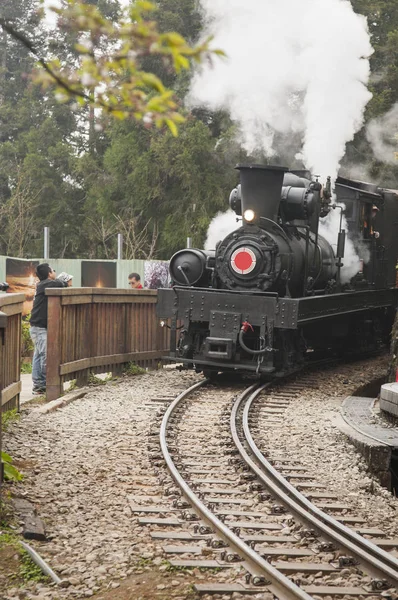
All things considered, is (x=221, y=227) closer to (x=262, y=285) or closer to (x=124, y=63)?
(x=262, y=285)

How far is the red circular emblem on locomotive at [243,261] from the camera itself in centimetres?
1262

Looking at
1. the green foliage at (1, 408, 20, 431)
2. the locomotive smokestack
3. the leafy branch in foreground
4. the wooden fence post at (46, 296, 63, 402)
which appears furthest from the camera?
the locomotive smokestack

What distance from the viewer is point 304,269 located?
1319cm

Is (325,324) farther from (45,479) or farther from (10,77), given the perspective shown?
(10,77)

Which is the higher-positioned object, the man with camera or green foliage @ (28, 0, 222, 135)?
green foliage @ (28, 0, 222, 135)

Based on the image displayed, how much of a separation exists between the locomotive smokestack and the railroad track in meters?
4.31

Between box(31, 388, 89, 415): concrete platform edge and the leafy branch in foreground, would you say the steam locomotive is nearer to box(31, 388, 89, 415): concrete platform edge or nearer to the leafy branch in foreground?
box(31, 388, 89, 415): concrete platform edge

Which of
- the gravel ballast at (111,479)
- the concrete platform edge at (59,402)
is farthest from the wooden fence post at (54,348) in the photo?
the gravel ballast at (111,479)

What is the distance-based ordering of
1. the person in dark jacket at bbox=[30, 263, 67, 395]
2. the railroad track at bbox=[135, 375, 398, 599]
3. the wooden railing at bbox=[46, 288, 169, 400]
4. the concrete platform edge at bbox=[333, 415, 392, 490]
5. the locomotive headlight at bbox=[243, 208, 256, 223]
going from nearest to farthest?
the railroad track at bbox=[135, 375, 398, 599]
the concrete platform edge at bbox=[333, 415, 392, 490]
the wooden railing at bbox=[46, 288, 169, 400]
the person in dark jacket at bbox=[30, 263, 67, 395]
the locomotive headlight at bbox=[243, 208, 256, 223]

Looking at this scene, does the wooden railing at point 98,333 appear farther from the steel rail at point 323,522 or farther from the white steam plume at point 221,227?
Answer: the steel rail at point 323,522

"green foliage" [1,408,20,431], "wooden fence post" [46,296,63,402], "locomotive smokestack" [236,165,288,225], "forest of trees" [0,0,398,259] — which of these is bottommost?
"green foliage" [1,408,20,431]

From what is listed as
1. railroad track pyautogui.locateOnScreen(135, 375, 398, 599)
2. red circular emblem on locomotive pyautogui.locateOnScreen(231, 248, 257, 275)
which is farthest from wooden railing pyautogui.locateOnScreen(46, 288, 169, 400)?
railroad track pyautogui.locateOnScreen(135, 375, 398, 599)

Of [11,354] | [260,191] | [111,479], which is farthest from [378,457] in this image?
[260,191]

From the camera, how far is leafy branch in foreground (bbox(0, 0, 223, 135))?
9.84ft
